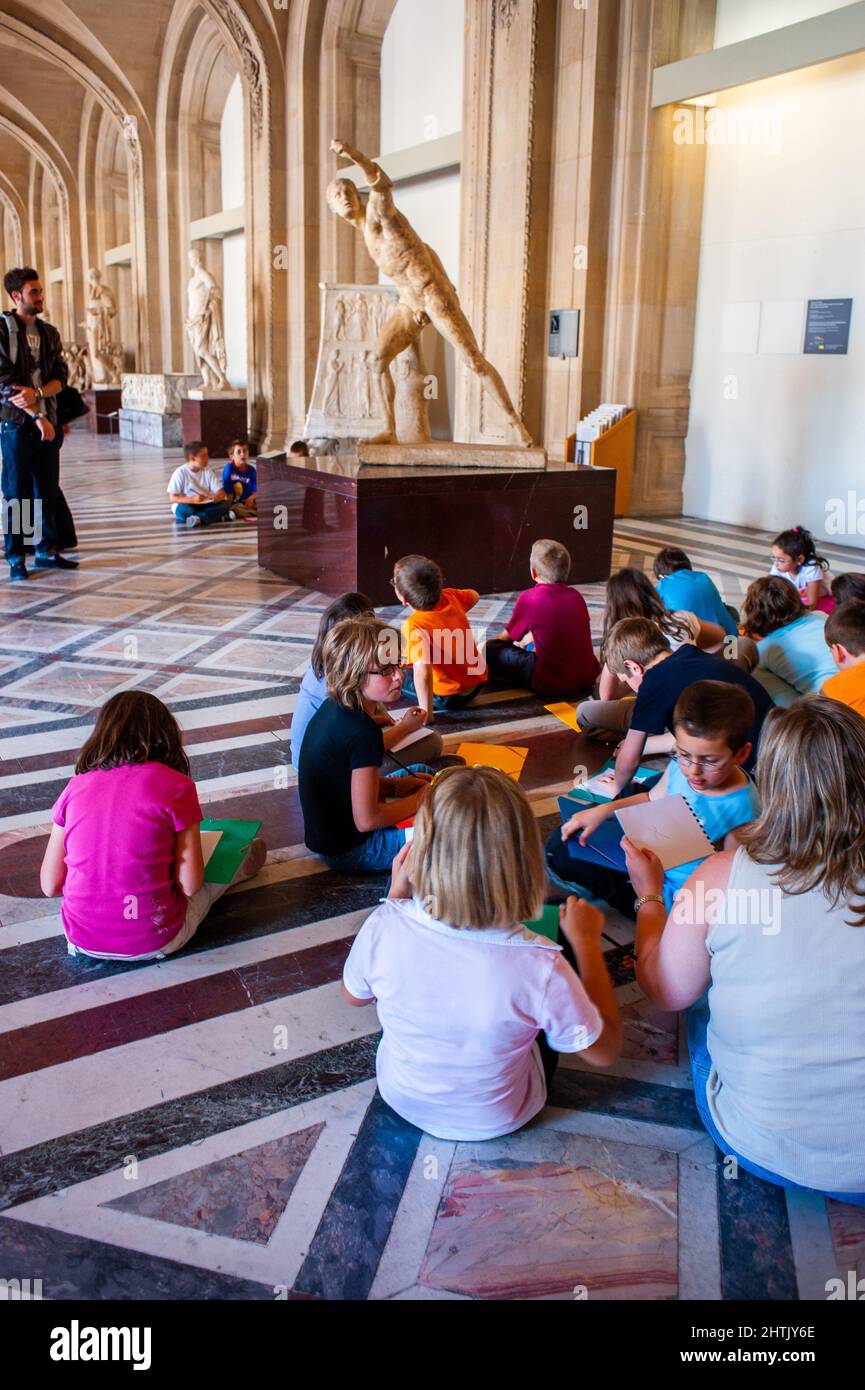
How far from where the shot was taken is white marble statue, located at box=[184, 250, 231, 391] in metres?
20.0

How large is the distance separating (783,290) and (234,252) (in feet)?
50.5

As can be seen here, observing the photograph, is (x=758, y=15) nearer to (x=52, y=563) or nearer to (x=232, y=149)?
(x=52, y=563)

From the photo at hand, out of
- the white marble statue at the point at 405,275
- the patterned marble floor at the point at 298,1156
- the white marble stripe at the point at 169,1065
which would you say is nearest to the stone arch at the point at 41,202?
the white marble statue at the point at 405,275

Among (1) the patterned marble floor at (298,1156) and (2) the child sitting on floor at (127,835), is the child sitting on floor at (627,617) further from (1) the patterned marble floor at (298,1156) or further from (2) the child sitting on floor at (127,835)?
(2) the child sitting on floor at (127,835)

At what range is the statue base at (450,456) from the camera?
27.3 ft

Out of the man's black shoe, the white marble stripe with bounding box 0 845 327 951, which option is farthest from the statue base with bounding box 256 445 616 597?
the white marble stripe with bounding box 0 845 327 951

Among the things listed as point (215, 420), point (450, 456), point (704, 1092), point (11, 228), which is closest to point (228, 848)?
point (704, 1092)

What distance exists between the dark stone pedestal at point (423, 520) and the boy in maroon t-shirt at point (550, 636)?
2058 millimetres

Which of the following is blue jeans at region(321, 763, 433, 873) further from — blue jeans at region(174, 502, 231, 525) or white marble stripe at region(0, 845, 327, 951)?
blue jeans at region(174, 502, 231, 525)

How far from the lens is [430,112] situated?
53.5 feet

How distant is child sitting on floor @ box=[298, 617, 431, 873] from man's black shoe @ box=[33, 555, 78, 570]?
612 cm

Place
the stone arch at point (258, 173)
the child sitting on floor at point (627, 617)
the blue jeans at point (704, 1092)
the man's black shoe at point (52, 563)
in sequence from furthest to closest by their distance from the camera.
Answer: the stone arch at point (258, 173), the man's black shoe at point (52, 563), the child sitting on floor at point (627, 617), the blue jeans at point (704, 1092)
